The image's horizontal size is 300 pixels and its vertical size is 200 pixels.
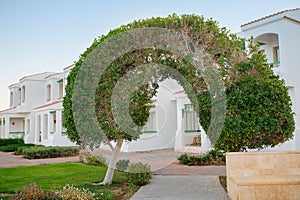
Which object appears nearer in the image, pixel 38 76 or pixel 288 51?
pixel 288 51

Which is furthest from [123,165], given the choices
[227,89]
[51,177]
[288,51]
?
[288,51]

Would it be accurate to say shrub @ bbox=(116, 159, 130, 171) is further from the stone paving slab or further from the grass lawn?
the stone paving slab

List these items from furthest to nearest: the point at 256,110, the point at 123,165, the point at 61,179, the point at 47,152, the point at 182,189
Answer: the point at 47,152
the point at 123,165
the point at 61,179
the point at 182,189
the point at 256,110

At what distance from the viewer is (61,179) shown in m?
9.70

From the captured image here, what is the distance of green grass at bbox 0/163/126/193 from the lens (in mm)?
8703

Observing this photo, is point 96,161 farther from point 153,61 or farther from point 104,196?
point 153,61

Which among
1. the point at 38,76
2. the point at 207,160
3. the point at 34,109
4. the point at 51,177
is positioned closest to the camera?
Answer: the point at 51,177

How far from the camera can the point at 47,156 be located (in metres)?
17.5

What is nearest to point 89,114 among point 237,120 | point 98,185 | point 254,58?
point 98,185

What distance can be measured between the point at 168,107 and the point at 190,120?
2.26m

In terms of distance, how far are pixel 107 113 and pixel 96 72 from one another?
1154mm

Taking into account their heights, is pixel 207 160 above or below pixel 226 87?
below

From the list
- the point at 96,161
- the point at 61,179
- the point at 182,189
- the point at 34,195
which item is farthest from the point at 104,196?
the point at 96,161

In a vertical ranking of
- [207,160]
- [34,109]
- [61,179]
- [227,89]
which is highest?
[34,109]
